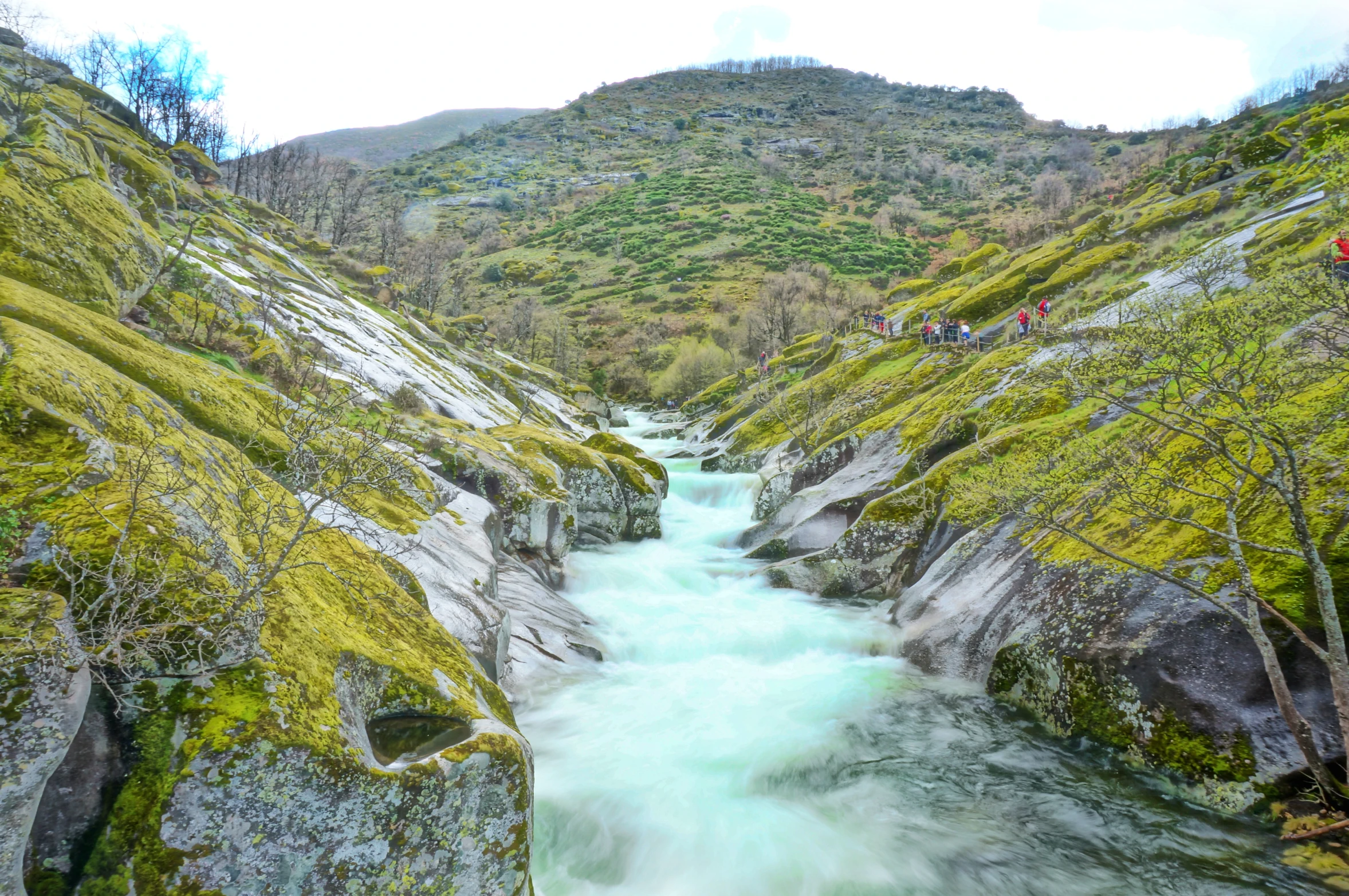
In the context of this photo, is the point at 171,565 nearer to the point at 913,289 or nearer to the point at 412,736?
the point at 412,736

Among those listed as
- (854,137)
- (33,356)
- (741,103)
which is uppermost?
(741,103)

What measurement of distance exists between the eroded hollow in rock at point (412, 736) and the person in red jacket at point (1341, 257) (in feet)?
31.3

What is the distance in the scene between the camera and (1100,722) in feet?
26.4

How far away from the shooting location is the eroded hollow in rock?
4.55 metres

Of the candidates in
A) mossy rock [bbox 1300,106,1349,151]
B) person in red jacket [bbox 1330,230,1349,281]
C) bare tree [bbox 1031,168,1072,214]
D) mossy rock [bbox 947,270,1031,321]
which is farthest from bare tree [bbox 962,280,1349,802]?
bare tree [bbox 1031,168,1072,214]

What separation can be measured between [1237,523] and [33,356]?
508 inches

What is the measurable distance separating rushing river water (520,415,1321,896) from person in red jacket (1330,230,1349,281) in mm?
5971

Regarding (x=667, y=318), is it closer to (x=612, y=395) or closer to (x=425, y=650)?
(x=612, y=395)

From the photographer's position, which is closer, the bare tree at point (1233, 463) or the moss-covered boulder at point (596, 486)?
the bare tree at point (1233, 463)

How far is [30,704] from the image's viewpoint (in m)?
2.97

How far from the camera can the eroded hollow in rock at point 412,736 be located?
455 centimetres

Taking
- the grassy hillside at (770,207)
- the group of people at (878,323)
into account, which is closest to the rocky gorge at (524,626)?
the group of people at (878,323)

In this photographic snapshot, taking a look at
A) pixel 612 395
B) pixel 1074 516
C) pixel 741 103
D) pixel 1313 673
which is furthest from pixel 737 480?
pixel 741 103

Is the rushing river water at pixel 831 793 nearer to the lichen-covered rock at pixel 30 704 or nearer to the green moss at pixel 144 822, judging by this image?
the green moss at pixel 144 822
